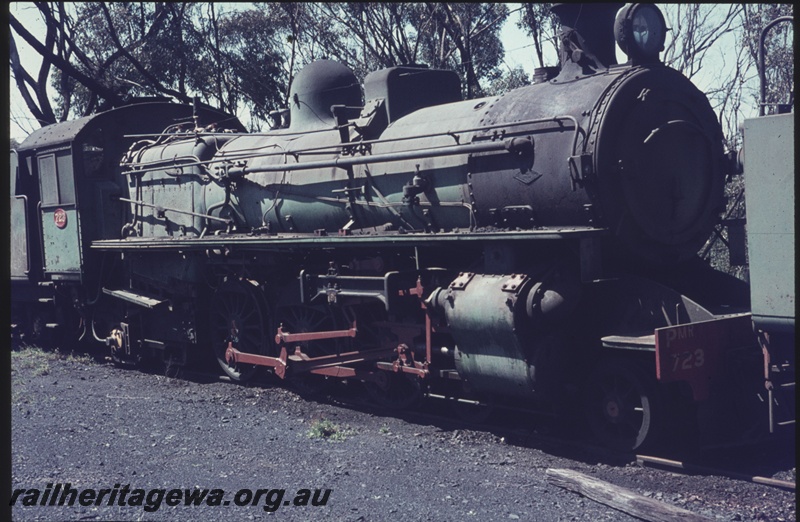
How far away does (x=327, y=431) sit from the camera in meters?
Answer: 7.88

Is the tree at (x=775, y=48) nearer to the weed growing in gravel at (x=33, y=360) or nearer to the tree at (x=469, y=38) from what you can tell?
the tree at (x=469, y=38)

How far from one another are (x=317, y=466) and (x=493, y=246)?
2.36 meters

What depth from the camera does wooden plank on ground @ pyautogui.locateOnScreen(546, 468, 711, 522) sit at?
5.30 m

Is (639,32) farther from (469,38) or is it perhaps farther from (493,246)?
(469,38)

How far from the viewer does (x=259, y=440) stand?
7.62m

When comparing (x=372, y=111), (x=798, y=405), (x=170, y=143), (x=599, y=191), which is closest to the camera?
(x=798, y=405)

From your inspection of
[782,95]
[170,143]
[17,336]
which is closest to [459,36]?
[782,95]

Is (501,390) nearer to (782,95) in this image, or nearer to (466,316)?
(466,316)

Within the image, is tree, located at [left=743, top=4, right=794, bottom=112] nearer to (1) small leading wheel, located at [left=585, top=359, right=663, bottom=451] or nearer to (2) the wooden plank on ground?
(1) small leading wheel, located at [left=585, top=359, right=663, bottom=451]

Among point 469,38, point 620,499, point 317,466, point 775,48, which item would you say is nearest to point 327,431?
point 317,466

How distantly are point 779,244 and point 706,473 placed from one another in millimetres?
1800

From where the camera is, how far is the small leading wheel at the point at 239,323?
10273mm

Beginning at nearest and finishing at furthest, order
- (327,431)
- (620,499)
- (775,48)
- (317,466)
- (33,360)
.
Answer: (620,499) → (317,466) → (327,431) → (33,360) → (775,48)

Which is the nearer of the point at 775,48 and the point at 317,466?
the point at 317,466
